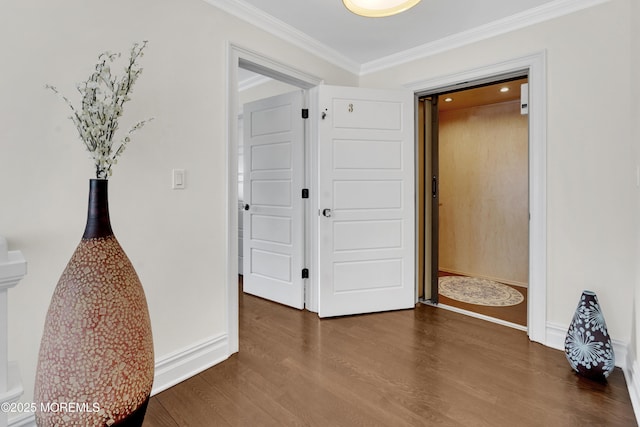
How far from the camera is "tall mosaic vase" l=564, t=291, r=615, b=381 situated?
→ 5.96ft

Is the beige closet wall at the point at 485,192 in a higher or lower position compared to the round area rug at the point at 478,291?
higher

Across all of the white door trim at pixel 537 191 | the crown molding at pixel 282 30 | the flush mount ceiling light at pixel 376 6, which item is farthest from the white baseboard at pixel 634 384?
the crown molding at pixel 282 30

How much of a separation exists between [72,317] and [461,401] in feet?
5.89

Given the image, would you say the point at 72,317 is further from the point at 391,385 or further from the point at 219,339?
the point at 391,385

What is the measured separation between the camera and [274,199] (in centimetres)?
316

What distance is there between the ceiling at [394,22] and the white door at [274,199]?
1.90 feet

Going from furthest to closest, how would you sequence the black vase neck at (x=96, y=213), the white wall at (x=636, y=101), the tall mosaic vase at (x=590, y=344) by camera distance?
the tall mosaic vase at (x=590, y=344), the white wall at (x=636, y=101), the black vase neck at (x=96, y=213)

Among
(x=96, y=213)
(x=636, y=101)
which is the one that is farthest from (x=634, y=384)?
(x=96, y=213)

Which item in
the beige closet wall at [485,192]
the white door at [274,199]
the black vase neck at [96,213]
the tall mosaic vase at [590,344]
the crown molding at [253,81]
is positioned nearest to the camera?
the black vase neck at [96,213]

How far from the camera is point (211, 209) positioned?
2070 millimetres

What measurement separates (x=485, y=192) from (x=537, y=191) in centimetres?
206

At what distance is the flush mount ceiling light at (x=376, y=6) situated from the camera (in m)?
1.54

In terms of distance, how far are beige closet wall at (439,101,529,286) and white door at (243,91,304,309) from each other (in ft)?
8.66

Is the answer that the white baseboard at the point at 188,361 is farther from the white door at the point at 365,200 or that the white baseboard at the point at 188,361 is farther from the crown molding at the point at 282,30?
the crown molding at the point at 282,30
